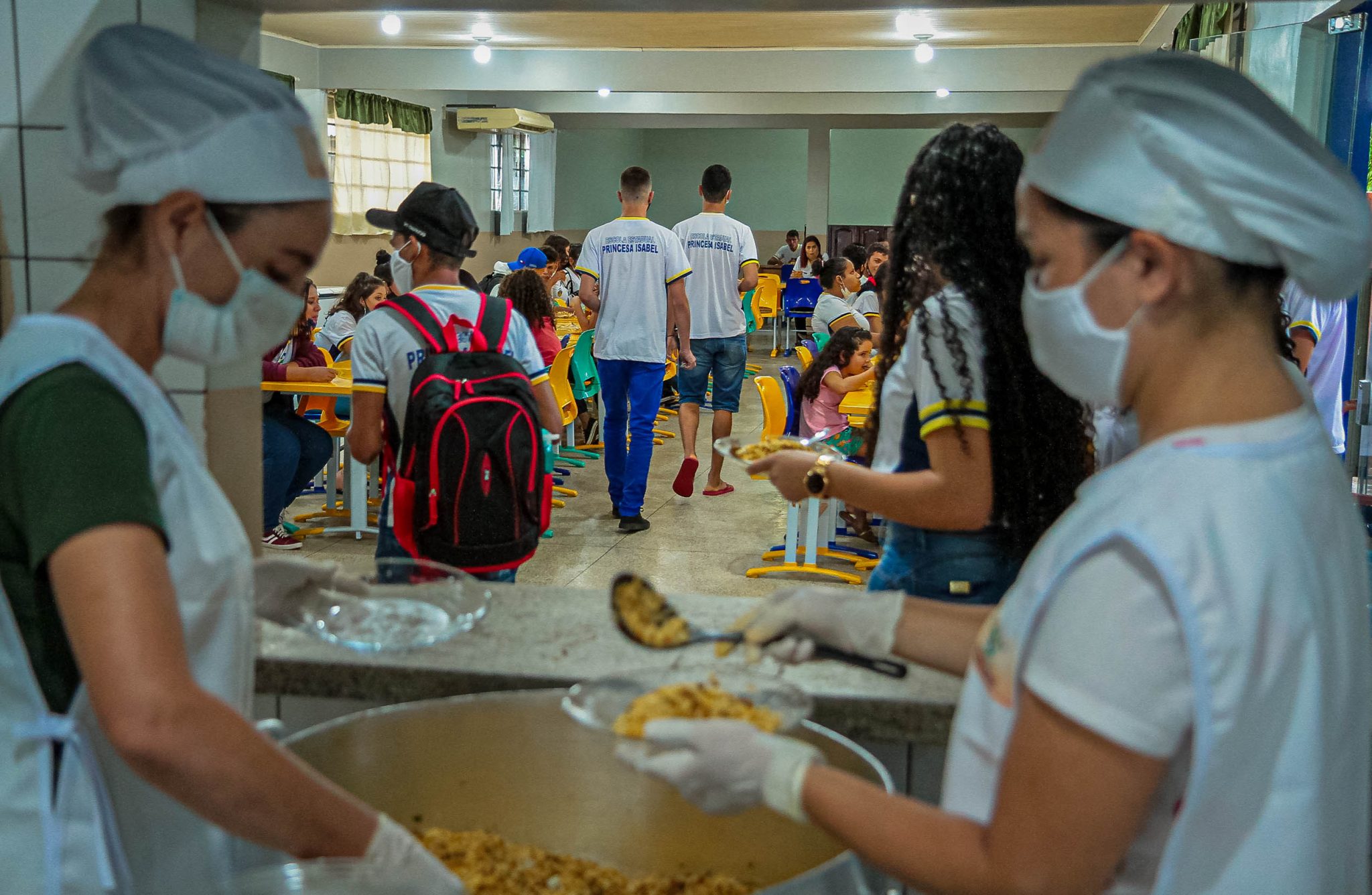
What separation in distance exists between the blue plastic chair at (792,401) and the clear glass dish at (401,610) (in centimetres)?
422

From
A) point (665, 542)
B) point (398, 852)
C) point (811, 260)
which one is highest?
point (811, 260)

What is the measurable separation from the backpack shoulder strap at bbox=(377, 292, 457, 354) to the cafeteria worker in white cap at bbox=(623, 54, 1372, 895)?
210 cm

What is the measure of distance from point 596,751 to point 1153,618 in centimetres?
75

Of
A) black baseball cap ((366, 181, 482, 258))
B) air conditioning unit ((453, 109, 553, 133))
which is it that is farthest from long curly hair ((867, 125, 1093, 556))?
air conditioning unit ((453, 109, 553, 133))

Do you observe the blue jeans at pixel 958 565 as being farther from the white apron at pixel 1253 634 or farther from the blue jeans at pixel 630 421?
the blue jeans at pixel 630 421

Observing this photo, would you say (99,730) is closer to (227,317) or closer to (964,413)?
(227,317)

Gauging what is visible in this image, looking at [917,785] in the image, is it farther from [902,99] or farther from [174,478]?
[902,99]

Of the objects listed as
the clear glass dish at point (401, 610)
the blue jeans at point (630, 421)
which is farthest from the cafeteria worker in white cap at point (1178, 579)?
the blue jeans at point (630, 421)

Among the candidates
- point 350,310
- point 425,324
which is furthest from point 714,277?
point 425,324

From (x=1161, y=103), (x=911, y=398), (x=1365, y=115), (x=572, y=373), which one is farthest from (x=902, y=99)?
(x=1161, y=103)

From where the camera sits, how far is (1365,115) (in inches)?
148

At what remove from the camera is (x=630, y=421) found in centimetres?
596

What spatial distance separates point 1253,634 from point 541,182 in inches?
675

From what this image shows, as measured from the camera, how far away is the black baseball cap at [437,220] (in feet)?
10.1
